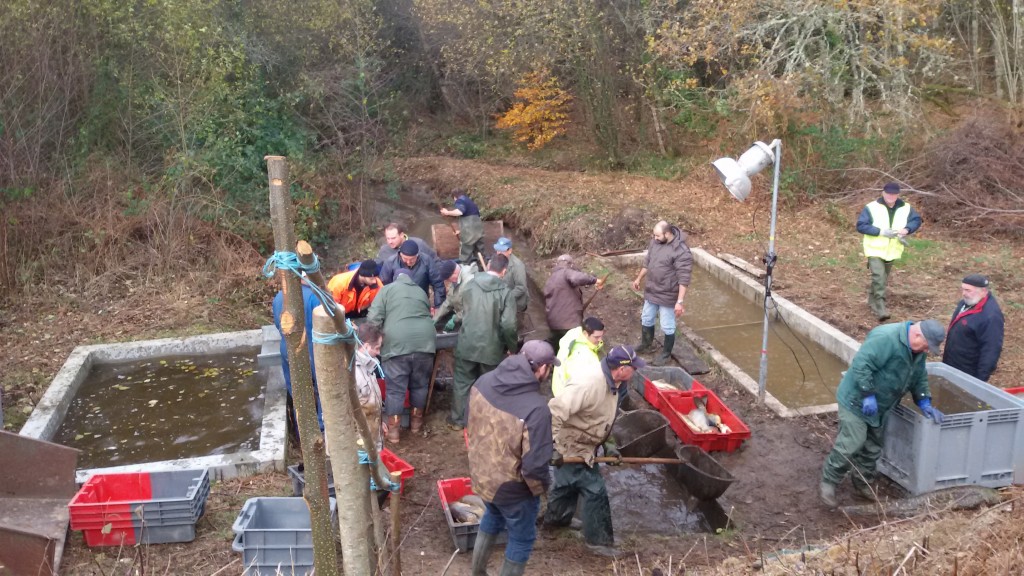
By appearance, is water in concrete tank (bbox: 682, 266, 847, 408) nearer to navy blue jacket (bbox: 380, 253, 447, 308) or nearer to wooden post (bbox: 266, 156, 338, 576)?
navy blue jacket (bbox: 380, 253, 447, 308)

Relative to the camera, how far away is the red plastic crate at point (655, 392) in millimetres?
7930

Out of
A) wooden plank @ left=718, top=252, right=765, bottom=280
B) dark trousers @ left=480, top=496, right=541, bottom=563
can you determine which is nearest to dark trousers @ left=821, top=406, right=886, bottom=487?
dark trousers @ left=480, top=496, right=541, bottom=563

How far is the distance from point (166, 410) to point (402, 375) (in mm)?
2569

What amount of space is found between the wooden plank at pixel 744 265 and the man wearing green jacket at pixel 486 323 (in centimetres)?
544

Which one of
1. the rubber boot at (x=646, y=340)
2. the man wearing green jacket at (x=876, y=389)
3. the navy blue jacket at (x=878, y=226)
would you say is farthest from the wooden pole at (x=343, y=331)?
the navy blue jacket at (x=878, y=226)

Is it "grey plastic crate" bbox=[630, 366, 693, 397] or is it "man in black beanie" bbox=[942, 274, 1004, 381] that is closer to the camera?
"man in black beanie" bbox=[942, 274, 1004, 381]

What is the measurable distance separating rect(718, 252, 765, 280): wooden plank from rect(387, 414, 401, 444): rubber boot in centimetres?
641

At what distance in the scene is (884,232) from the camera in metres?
9.75

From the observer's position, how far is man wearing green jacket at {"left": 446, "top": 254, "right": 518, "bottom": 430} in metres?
7.68

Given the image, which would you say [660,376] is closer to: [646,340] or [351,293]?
[646,340]

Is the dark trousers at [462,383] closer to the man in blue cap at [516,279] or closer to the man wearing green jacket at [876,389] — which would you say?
the man in blue cap at [516,279]

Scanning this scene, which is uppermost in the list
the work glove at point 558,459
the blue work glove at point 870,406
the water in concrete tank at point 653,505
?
the blue work glove at point 870,406

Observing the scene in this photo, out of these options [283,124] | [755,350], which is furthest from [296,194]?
[755,350]

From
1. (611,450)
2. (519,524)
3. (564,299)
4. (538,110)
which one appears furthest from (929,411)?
(538,110)
